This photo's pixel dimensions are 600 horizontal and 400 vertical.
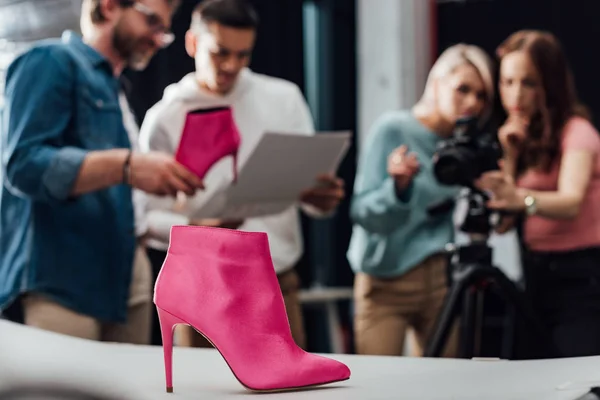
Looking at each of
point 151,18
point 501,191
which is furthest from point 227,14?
point 501,191

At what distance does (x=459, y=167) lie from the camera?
1.79m

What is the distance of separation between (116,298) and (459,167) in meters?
0.79

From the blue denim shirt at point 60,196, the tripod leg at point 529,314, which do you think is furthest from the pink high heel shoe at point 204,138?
the tripod leg at point 529,314

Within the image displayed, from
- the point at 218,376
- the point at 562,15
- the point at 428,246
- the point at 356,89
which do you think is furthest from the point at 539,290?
the point at 356,89

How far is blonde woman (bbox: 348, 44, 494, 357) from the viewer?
6.39 ft

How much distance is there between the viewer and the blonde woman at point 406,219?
6.39 feet

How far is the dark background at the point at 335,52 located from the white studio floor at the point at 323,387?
1.54 metres

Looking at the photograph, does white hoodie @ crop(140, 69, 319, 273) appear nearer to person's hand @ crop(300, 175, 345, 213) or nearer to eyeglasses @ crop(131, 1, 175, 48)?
person's hand @ crop(300, 175, 345, 213)

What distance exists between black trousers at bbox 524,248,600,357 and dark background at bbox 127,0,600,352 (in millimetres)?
1096

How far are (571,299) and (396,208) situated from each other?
44 cm

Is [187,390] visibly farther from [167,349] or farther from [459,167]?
[459,167]

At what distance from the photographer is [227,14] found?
1.98m

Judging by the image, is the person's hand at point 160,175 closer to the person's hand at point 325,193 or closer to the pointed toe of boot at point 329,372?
the person's hand at point 325,193

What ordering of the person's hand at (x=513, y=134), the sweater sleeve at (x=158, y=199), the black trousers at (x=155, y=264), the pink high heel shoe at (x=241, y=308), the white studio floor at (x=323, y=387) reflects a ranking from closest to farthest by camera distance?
the white studio floor at (x=323, y=387) → the pink high heel shoe at (x=241, y=308) → the sweater sleeve at (x=158, y=199) → the person's hand at (x=513, y=134) → the black trousers at (x=155, y=264)
